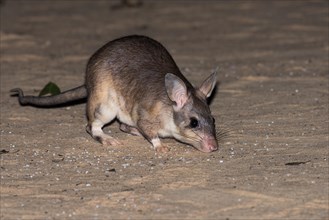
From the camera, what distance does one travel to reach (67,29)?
45.8 ft

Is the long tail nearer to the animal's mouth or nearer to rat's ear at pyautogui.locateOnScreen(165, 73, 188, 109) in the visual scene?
rat's ear at pyautogui.locateOnScreen(165, 73, 188, 109)

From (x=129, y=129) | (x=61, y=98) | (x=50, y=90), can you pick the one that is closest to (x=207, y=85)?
(x=129, y=129)

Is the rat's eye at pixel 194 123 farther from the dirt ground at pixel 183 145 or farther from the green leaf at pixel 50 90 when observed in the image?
the green leaf at pixel 50 90

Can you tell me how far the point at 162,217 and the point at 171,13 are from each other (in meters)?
9.56

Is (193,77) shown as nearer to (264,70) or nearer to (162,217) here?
(264,70)

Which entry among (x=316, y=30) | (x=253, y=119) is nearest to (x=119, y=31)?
(x=316, y=30)

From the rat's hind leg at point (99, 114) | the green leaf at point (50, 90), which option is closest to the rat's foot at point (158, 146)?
the rat's hind leg at point (99, 114)

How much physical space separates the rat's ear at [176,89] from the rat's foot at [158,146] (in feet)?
1.18

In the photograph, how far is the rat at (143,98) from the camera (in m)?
7.45

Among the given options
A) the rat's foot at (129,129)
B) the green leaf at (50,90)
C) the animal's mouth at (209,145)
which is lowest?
the green leaf at (50,90)

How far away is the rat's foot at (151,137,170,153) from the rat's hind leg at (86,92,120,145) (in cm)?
46

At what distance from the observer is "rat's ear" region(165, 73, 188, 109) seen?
292 inches

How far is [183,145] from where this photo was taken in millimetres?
7859

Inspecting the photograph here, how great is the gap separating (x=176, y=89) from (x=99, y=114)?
89cm
